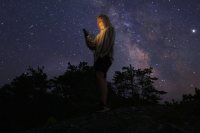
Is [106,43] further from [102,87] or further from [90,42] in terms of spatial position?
[102,87]

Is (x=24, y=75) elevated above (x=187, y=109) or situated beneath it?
elevated above

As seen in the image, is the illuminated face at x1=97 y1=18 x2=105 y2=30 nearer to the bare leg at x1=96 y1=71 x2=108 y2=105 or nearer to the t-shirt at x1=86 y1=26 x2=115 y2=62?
the t-shirt at x1=86 y1=26 x2=115 y2=62

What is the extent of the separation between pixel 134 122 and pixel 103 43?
6.07ft

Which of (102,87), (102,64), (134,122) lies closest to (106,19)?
(102,64)

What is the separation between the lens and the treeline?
2569 centimetres

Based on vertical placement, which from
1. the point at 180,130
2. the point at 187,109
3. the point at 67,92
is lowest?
the point at 180,130

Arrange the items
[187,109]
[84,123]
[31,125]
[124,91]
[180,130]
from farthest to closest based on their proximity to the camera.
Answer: [124,91], [31,125], [187,109], [84,123], [180,130]

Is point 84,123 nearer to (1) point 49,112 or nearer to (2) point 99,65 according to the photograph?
(2) point 99,65

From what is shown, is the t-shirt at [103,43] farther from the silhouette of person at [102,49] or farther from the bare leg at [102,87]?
the bare leg at [102,87]

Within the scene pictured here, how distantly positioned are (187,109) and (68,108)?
19.7 meters

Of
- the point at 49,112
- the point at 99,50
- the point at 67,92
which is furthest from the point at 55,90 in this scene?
the point at 99,50

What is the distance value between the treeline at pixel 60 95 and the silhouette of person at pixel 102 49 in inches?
574

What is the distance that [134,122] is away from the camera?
19.5 feet

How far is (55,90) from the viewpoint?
1262 inches
